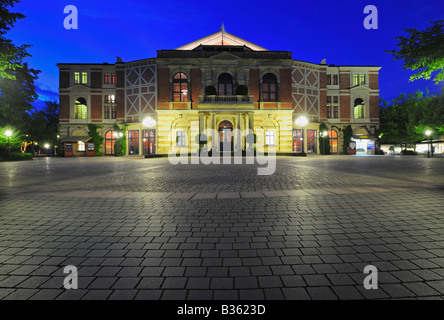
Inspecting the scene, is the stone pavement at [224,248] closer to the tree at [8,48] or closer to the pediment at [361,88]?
the tree at [8,48]

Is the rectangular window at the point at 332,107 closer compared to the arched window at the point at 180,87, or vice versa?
the arched window at the point at 180,87

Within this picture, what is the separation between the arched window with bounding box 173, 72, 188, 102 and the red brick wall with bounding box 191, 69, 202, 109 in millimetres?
992

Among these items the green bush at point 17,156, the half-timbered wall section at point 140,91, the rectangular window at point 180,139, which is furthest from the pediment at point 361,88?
the green bush at point 17,156

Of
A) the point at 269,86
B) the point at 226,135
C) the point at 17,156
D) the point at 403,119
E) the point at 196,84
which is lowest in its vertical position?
the point at 17,156

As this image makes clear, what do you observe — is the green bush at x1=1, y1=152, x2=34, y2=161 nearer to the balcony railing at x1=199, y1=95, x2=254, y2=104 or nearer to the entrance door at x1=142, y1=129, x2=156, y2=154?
the entrance door at x1=142, y1=129, x2=156, y2=154

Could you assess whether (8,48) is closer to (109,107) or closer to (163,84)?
(163,84)

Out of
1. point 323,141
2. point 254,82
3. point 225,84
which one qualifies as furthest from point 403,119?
point 225,84

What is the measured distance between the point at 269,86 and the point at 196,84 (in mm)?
10088

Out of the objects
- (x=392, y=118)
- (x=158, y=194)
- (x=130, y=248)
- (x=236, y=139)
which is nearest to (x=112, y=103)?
(x=236, y=139)

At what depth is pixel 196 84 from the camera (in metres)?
32.8

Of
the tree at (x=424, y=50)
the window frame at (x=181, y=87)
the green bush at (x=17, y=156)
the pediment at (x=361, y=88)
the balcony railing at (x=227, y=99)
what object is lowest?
the green bush at (x=17, y=156)

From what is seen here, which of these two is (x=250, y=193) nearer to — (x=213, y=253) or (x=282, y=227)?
(x=282, y=227)

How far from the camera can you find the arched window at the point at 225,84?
33156mm

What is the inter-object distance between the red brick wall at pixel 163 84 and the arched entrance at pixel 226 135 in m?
8.38
